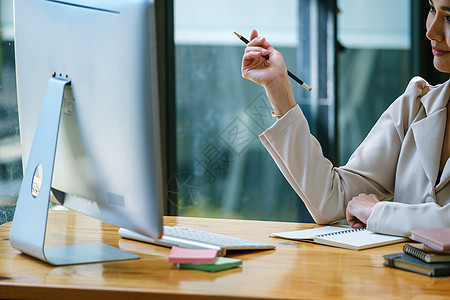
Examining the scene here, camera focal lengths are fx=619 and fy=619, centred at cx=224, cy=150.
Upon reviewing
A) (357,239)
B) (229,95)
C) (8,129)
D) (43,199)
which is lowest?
(357,239)

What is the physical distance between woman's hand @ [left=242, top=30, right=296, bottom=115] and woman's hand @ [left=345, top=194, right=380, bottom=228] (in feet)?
1.04

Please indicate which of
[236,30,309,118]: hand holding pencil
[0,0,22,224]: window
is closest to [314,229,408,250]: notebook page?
[236,30,309,118]: hand holding pencil

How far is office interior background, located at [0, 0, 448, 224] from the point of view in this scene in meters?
3.07

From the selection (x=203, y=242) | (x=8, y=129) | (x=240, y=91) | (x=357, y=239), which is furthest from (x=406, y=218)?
(x=240, y=91)

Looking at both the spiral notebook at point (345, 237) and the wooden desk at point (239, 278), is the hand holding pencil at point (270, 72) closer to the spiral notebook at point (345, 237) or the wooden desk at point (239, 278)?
the spiral notebook at point (345, 237)

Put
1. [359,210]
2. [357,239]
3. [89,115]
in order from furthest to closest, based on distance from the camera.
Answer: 1. [359,210]
2. [357,239]
3. [89,115]

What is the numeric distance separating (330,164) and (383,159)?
0.16m

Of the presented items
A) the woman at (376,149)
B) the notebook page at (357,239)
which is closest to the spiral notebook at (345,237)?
A: the notebook page at (357,239)

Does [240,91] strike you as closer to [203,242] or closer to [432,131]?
[432,131]

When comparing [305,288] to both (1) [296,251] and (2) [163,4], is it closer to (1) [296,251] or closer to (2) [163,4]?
(1) [296,251]

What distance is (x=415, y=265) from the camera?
3.67 ft

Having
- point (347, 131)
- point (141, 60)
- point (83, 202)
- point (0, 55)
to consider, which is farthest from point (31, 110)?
point (347, 131)

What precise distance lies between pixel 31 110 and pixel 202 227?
0.51m

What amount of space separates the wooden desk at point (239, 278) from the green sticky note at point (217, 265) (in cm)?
A: 1
